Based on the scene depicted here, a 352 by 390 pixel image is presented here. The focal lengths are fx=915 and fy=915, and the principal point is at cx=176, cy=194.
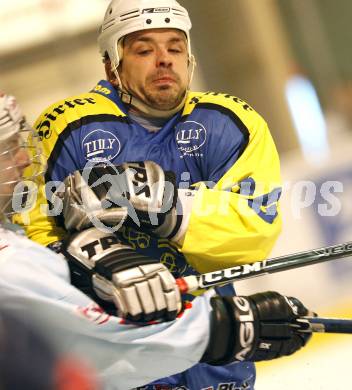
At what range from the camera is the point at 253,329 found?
2021mm

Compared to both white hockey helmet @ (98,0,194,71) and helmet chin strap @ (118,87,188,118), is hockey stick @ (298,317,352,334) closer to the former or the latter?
helmet chin strap @ (118,87,188,118)

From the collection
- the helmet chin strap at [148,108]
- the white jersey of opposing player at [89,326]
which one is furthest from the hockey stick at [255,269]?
the helmet chin strap at [148,108]

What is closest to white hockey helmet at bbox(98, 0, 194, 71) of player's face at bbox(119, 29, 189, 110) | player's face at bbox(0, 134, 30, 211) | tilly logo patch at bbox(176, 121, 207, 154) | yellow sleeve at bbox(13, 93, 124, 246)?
player's face at bbox(119, 29, 189, 110)

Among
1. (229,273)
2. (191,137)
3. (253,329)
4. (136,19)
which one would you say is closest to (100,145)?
(191,137)

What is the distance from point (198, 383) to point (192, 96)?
0.79 m

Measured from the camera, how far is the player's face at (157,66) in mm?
2439

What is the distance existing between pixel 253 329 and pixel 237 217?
32 cm

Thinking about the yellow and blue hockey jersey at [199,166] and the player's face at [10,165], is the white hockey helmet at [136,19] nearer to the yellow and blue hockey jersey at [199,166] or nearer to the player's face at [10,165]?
the yellow and blue hockey jersey at [199,166]

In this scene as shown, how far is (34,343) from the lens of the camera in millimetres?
1734

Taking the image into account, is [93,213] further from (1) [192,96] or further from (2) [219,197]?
(1) [192,96]

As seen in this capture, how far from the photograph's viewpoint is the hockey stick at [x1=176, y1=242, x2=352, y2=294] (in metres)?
2.11

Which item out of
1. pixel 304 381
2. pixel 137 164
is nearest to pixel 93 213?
pixel 137 164

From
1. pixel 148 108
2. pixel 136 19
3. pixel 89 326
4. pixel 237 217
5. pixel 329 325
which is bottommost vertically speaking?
pixel 329 325

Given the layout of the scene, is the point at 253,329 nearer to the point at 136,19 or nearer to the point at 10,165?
the point at 10,165
